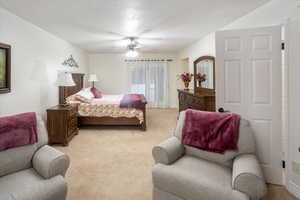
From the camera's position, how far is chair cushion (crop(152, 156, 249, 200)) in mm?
1468

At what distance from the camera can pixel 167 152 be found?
1.86m

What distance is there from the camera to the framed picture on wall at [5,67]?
2.81 meters

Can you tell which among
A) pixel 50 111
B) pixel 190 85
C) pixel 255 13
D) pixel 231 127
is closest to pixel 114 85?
pixel 190 85

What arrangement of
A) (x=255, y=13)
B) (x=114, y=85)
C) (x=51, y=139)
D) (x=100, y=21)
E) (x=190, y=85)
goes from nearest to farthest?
(x=255, y=13), (x=100, y=21), (x=51, y=139), (x=190, y=85), (x=114, y=85)

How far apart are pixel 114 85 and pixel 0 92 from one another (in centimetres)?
504

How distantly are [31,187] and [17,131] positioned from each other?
24.7 inches

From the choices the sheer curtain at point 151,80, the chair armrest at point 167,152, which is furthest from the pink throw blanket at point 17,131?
the sheer curtain at point 151,80

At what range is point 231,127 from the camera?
1.91 meters

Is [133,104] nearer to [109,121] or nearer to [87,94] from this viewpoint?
[109,121]

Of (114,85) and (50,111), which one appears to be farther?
(114,85)

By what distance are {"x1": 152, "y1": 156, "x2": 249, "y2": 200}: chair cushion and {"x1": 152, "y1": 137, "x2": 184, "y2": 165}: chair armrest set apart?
52 mm

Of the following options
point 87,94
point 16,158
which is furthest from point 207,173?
point 87,94

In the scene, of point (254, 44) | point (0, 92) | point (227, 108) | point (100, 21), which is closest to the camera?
point (254, 44)

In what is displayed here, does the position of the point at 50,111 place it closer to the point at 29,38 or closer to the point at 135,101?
the point at 29,38
